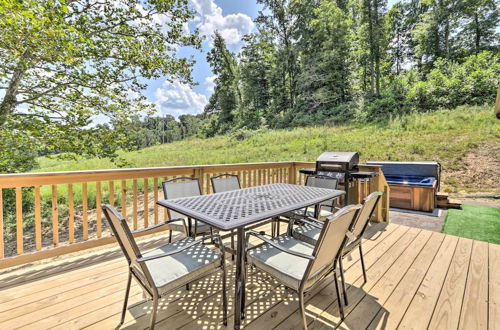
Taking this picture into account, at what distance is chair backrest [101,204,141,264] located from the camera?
1.31m

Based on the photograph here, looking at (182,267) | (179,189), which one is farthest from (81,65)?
(182,267)

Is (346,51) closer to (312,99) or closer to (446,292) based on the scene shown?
(312,99)

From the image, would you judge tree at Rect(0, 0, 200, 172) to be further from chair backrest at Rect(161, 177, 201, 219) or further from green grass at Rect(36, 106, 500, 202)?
green grass at Rect(36, 106, 500, 202)

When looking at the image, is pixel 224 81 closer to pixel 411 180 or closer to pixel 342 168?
pixel 411 180

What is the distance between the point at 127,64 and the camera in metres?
4.74

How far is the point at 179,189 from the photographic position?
272cm

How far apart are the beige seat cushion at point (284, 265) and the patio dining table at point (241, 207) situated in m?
0.14

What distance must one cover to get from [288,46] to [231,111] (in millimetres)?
10730

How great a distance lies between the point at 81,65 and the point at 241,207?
14.8 feet

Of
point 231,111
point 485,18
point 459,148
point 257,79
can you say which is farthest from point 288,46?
point 459,148

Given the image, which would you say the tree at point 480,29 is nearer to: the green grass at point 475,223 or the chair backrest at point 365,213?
the green grass at point 475,223

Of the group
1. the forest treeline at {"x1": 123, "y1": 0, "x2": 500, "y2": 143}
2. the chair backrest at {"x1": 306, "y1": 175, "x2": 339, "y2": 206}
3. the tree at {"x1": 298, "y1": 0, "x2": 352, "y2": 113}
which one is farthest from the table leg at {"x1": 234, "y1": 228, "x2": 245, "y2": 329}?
the tree at {"x1": 298, "y1": 0, "x2": 352, "y2": 113}

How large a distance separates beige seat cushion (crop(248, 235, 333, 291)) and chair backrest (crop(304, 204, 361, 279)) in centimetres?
8

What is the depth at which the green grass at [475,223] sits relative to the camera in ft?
11.4
